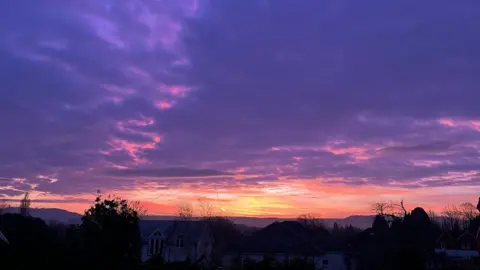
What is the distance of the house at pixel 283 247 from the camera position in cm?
6003

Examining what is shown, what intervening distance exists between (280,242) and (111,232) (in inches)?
1356

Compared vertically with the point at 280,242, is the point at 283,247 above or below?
below

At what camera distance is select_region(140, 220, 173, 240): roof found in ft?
227

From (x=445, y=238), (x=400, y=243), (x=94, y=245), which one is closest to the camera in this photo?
(x=94, y=245)

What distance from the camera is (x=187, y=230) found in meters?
72.8

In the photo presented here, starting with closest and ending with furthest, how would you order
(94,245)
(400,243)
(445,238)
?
(94,245)
(400,243)
(445,238)

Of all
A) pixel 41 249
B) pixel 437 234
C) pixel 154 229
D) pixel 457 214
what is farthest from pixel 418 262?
pixel 457 214

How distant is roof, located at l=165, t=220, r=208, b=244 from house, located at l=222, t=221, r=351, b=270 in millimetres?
8383

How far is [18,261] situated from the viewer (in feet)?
86.7

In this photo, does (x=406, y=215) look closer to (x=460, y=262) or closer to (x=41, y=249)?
(x=460, y=262)

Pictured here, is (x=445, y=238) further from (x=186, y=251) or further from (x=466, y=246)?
(x=186, y=251)

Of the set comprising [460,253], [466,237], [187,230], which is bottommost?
[460,253]

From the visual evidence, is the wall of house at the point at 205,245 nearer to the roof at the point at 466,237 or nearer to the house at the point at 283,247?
the house at the point at 283,247

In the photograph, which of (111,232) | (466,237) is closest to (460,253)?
(466,237)
